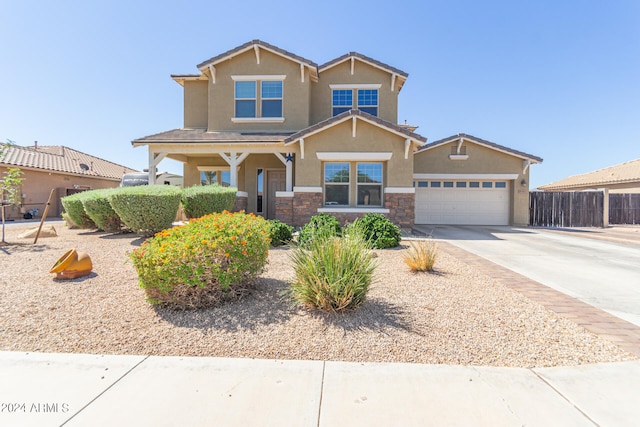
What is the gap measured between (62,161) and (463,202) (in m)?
28.3

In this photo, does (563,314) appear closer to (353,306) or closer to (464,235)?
(353,306)

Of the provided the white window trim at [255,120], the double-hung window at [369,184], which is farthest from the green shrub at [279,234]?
the white window trim at [255,120]

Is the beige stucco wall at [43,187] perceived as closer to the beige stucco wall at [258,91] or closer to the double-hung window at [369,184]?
the beige stucco wall at [258,91]

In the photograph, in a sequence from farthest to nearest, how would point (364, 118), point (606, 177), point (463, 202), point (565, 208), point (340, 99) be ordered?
point (606, 177), point (565, 208), point (463, 202), point (340, 99), point (364, 118)

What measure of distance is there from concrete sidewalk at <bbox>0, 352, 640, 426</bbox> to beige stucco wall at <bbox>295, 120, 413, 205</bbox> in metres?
8.98

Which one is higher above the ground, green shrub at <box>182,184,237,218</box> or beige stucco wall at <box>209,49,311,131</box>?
beige stucco wall at <box>209,49,311,131</box>

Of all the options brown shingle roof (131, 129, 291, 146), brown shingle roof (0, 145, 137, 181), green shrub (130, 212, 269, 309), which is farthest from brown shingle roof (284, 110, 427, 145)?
brown shingle roof (0, 145, 137, 181)

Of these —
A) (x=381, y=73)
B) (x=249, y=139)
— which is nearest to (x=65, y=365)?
(x=249, y=139)

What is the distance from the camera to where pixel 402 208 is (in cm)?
1128

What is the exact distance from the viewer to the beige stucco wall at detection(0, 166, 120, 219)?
59.7 feet

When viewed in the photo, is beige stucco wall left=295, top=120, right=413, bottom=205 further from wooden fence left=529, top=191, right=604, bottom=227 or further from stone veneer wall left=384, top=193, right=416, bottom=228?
wooden fence left=529, top=191, right=604, bottom=227

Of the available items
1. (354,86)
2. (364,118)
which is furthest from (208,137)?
(354,86)

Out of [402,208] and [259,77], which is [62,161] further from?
[402,208]

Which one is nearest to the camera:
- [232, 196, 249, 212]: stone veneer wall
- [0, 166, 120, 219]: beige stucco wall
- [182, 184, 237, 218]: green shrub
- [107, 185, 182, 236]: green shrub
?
[107, 185, 182, 236]: green shrub
